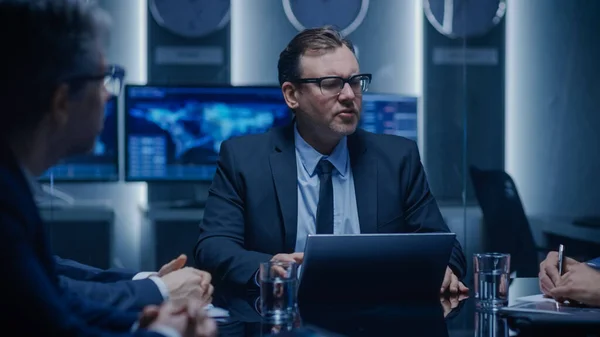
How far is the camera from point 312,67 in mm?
2379

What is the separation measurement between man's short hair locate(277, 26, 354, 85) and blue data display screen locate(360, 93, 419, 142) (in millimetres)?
1861

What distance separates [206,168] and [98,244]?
875mm

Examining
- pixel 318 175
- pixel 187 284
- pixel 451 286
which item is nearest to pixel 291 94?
pixel 318 175

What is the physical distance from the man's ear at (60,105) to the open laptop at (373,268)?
0.58 m

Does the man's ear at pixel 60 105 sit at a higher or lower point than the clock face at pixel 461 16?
lower

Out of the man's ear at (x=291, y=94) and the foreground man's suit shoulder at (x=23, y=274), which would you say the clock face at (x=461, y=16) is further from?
the foreground man's suit shoulder at (x=23, y=274)

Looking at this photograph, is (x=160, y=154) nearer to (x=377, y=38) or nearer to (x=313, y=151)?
(x=377, y=38)

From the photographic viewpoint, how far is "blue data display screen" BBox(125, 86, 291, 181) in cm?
413

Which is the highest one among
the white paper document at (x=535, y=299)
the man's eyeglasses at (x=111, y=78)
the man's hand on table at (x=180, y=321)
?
the man's eyeglasses at (x=111, y=78)

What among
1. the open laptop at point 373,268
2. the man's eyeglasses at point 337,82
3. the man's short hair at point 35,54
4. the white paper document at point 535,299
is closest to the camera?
the man's short hair at point 35,54

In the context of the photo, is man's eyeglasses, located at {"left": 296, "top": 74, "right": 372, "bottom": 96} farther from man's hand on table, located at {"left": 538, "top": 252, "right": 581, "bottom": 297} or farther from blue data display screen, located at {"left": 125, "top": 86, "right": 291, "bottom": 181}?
blue data display screen, located at {"left": 125, "top": 86, "right": 291, "bottom": 181}

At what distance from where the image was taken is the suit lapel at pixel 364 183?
2.26 metres

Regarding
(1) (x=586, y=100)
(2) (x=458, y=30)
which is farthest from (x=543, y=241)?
(2) (x=458, y=30)

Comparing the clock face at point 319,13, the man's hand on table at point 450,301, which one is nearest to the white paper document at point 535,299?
the man's hand on table at point 450,301
